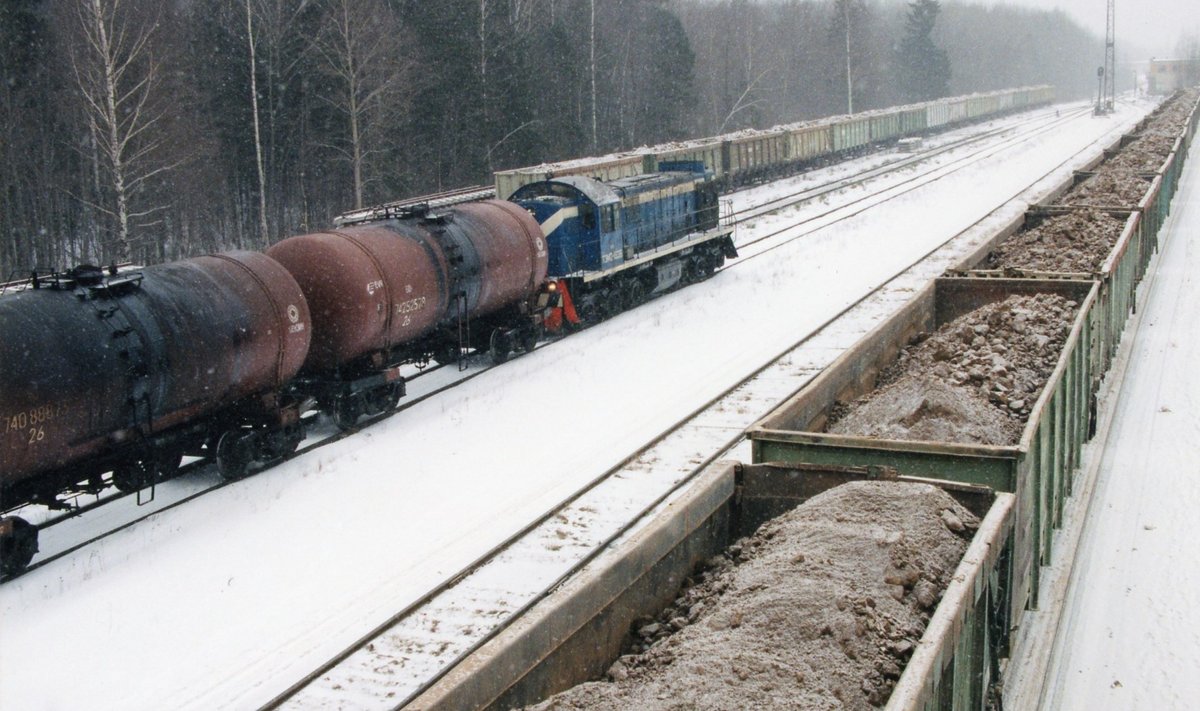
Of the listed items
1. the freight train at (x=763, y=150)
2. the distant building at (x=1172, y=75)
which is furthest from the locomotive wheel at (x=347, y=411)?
the distant building at (x=1172, y=75)

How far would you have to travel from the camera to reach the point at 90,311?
12422 millimetres

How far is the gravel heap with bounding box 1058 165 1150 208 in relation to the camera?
2417 cm

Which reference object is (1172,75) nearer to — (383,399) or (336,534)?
(383,399)

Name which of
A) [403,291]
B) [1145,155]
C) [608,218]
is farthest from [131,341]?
[1145,155]

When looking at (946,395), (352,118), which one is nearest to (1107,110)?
(352,118)

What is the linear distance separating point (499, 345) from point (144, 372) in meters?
9.02

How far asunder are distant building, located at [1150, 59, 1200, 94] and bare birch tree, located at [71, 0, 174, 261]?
181781mm

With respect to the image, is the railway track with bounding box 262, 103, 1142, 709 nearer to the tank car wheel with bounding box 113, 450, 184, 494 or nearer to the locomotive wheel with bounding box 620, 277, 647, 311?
the tank car wheel with bounding box 113, 450, 184, 494

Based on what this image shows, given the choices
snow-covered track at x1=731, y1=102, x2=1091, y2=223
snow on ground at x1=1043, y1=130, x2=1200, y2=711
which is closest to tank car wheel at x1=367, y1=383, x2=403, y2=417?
snow on ground at x1=1043, y1=130, x2=1200, y2=711

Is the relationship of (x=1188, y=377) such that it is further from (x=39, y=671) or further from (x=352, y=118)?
(x=352, y=118)

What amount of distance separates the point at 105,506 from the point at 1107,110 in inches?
4478

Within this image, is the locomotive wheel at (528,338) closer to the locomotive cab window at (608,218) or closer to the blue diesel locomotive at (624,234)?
the blue diesel locomotive at (624,234)

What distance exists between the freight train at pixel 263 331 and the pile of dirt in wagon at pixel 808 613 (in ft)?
27.2

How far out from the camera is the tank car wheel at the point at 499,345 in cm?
2092
